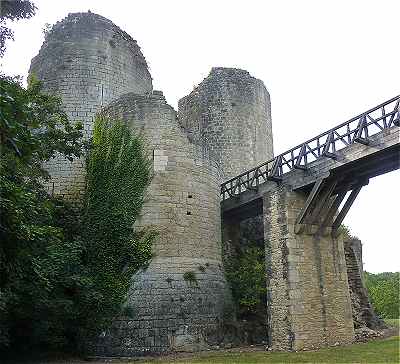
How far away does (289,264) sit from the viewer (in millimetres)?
13266

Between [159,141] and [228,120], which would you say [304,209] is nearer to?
[159,141]

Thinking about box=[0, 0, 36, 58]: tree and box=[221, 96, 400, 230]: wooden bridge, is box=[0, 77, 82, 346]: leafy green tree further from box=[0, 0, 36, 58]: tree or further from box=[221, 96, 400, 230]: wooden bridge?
box=[221, 96, 400, 230]: wooden bridge

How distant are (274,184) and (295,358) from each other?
213 inches

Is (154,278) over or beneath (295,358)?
over

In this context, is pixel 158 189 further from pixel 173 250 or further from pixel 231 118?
pixel 231 118

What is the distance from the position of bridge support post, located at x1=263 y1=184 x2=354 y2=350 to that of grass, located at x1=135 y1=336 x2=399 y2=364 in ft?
2.38

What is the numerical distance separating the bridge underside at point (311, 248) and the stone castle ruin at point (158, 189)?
461mm

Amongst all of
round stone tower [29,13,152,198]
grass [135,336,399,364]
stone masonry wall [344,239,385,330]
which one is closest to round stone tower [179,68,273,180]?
round stone tower [29,13,152,198]

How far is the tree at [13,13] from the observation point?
35.1 feet

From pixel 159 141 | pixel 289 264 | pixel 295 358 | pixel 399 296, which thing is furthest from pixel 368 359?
pixel 399 296

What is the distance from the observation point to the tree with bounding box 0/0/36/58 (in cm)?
1070

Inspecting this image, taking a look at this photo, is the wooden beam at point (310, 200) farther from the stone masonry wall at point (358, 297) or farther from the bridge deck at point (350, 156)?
the stone masonry wall at point (358, 297)

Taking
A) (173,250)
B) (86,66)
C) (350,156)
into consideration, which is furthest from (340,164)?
(86,66)

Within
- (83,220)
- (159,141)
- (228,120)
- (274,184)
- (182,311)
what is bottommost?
(182,311)
